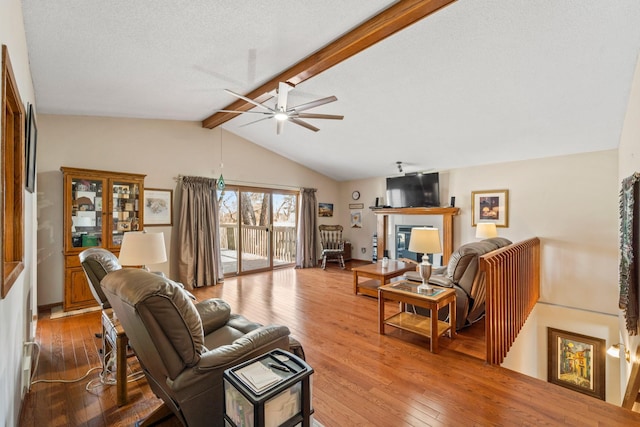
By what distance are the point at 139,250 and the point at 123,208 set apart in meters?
2.39

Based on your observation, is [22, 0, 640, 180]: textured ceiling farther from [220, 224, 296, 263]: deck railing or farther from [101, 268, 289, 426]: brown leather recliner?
[220, 224, 296, 263]: deck railing

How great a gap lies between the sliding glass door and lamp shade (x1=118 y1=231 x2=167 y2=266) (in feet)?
11.2

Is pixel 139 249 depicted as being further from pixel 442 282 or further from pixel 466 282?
pixel 466 282

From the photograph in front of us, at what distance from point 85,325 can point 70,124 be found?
9.08 ft

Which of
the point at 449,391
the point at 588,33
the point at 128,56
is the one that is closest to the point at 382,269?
the point at 449,391

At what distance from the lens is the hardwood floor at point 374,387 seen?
1839 millimetres

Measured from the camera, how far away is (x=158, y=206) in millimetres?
4883

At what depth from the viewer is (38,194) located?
3.71 meters

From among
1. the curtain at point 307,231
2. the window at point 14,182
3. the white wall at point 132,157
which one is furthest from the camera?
the curtain at point 307,231

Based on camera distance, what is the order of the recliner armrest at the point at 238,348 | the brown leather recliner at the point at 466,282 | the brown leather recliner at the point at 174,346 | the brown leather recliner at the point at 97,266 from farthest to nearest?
1. the brown leather recliner at the point at 466,282
2. the brown leather recliner at the point at 97,266
3. the recliner armrest at the point at 238,348
4. the brown leather recliner at the point at 174,346

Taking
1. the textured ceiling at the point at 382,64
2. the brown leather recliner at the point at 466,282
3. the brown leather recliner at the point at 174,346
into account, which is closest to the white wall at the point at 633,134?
the textured ceiling at the point at 382,64

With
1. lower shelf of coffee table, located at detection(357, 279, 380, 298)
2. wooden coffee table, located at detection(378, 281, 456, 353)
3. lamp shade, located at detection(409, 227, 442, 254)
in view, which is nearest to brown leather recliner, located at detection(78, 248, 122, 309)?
wooden coffee table, located at detection(378, 281, 456, 353)

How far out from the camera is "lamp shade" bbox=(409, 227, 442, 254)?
2904 millimetres

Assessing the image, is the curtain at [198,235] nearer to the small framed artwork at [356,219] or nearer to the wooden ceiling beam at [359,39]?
the wooden ceiling beam at [359,39]
